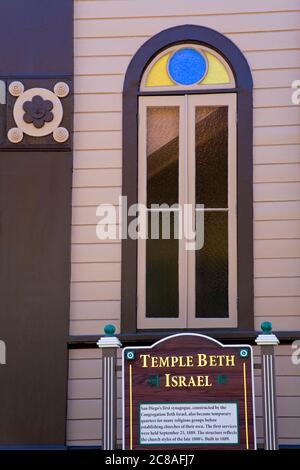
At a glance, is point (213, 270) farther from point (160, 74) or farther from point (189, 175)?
point (160, 74)

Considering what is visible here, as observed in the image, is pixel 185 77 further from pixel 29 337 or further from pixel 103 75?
pixel 29 337

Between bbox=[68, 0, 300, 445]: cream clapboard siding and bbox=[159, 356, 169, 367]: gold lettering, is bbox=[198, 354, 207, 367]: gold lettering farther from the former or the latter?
bbox=[68, 0, 300, 445]: cream clapboard siding

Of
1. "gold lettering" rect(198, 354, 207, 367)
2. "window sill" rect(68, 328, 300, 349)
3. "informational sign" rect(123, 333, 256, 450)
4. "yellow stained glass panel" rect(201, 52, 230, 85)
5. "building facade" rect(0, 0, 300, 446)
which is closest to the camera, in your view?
"informational sign" rect(123, 333, 256, 450)

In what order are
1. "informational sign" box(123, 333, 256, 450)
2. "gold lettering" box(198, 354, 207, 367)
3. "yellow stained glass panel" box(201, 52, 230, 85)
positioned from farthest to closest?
"yellow stained glass panel" box(201, 52, 230, 85) < "gold lettering" box(198, 354, 207, 367) < "informational sign" box(123, 333, 256, 450)

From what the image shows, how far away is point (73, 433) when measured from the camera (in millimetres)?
7059

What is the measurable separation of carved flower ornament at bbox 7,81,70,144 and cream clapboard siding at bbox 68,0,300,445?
157 mm

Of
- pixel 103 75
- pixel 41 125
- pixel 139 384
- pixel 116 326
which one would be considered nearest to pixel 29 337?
pixel 116 326

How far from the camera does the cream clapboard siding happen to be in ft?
23.2

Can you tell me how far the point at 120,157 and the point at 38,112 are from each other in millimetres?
820

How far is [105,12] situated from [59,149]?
50.8 inches

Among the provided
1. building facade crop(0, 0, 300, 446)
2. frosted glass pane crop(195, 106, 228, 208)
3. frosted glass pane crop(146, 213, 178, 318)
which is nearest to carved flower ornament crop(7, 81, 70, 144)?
building facade crop(0, 0, 300, 446)

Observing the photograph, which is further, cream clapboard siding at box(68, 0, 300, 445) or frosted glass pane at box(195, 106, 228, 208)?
frosted glass pane at box(195, 106, 228, 208)

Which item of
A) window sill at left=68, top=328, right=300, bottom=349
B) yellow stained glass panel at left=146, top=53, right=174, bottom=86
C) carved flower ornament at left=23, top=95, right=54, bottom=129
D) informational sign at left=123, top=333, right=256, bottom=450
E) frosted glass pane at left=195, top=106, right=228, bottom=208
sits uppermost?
yellow stained glass panel at left=146, top=53, right=174, bottom=86

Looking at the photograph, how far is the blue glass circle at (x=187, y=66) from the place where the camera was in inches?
295
